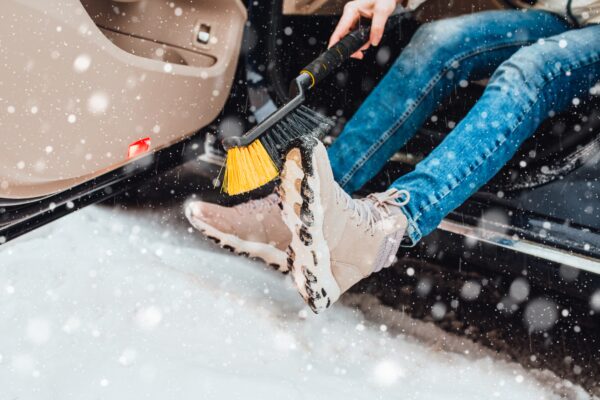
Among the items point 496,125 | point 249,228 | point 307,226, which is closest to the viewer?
point 307,226

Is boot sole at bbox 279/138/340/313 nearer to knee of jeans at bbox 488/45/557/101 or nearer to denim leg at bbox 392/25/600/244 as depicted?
denim leg at bbox 392/25/600/244

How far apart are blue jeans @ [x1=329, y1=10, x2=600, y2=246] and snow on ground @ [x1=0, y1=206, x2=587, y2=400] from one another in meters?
0.27

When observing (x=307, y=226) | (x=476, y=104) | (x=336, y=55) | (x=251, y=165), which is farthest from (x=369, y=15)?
(x=307, y=226)

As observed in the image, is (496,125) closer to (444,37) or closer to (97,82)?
(444,37)

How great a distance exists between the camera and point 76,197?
1.07 m

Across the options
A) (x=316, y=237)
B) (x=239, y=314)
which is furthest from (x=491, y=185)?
(x=239, y=314)

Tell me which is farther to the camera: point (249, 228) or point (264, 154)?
point (249, 228)

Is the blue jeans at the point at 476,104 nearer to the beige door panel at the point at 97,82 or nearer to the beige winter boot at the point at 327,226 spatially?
the beige winter boot at the point at 327,226

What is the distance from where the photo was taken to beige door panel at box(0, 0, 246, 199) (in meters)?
0.77

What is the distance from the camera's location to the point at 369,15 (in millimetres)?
1089

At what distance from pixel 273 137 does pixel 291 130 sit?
0.12 ft

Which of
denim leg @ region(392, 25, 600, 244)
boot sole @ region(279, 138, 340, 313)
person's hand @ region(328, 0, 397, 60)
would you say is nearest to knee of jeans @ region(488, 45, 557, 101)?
denim leg @ region(392, 25, 600, 244)

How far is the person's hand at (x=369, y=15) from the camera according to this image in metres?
1.04

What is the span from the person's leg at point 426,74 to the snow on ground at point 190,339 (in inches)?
12.8
